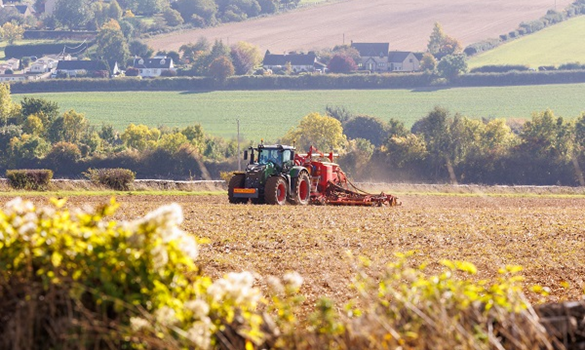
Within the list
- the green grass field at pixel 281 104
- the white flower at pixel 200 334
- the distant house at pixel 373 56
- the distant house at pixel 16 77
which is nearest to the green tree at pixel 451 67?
the green grass field at pixel 281 104

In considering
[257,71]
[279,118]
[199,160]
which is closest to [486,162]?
[199,160]

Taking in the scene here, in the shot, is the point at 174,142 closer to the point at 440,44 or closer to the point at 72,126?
the point at 72,126

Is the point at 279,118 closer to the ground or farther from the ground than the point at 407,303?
closer to the ground

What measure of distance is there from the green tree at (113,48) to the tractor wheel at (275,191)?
152 m

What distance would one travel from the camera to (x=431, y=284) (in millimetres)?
8141

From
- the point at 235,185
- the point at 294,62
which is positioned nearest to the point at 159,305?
the point at 235,185

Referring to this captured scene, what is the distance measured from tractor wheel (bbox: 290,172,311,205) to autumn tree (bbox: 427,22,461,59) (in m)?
129

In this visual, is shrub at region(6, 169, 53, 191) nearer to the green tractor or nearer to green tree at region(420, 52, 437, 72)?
the green tractor

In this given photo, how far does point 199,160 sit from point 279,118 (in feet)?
137

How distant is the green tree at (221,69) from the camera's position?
→ 15045 cm

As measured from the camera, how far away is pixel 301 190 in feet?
125

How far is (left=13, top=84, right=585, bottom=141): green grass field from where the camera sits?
119000 millimetres

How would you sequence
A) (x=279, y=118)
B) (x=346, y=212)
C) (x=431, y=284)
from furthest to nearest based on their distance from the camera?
1. (x=279, y=118)
2. (x=346, y=212)
3. (x=431, y=284)

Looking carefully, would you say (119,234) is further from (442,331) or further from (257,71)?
(257,71)
